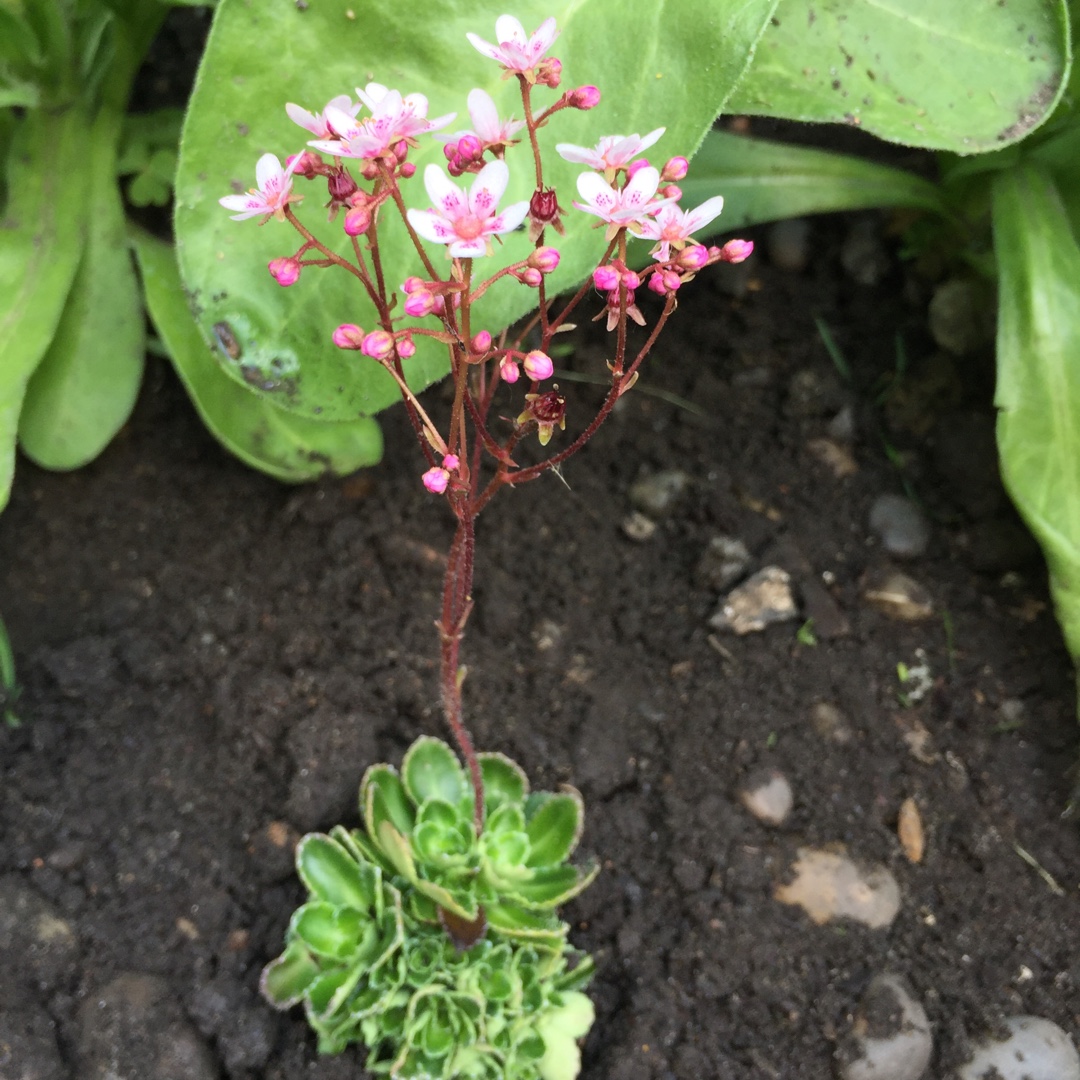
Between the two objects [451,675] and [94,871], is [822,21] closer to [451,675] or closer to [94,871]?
[451,675]

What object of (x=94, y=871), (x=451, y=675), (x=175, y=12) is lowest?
(x=94, y=871)

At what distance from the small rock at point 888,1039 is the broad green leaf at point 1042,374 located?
52cm

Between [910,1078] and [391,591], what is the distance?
3.08 ft

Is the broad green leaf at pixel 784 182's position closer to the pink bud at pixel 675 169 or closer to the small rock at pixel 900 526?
the small rock at pixel 900 526

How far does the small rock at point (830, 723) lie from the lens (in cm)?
153

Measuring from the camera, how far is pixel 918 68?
1.32 m

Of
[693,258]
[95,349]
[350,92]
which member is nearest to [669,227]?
[693,258]

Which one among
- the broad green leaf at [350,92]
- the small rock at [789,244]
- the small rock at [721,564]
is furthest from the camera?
the small rock at [789,244]

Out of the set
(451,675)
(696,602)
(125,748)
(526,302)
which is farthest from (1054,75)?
(125,748)

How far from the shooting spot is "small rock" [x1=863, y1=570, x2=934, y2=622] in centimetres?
163

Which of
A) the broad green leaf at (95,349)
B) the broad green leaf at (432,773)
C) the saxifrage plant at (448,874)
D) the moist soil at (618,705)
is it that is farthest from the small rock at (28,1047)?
the broad green leaf at (95,349)

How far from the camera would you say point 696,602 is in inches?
64.4

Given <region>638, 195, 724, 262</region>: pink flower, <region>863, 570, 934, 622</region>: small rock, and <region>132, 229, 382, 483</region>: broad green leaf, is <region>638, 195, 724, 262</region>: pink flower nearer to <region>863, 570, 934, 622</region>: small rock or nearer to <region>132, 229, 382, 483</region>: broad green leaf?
<region>132, 229, 382, 483</region>: broad green leaf

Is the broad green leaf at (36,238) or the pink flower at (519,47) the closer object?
the pink flower at (519,47)
